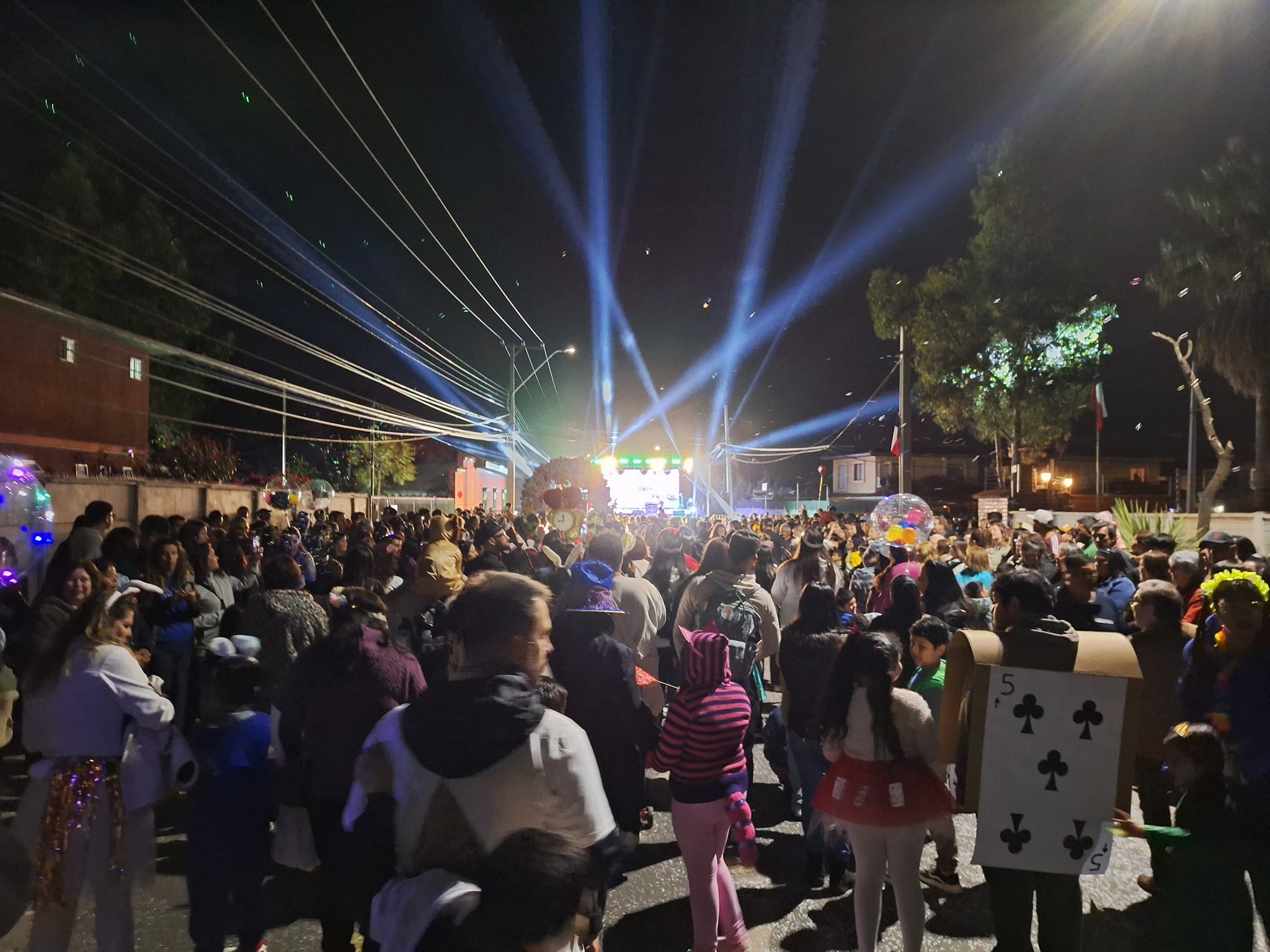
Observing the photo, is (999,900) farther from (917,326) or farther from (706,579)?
(917,326)

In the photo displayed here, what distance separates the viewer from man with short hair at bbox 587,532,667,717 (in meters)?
5.74

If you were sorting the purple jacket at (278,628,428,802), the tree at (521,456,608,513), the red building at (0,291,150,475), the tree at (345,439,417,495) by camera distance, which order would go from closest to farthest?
the purple jacket at (278,628,428,802), the tree at (521,456,608,513), the red building at (0,291,150,475), the tree at (345,439,417,495)

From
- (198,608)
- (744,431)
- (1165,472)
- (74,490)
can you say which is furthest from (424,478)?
(198,608)

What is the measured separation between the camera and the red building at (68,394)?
2161 cm

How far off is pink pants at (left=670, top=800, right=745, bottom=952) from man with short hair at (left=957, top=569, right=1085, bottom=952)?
1180 millimetres

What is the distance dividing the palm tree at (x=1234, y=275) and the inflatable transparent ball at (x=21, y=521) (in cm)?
2689

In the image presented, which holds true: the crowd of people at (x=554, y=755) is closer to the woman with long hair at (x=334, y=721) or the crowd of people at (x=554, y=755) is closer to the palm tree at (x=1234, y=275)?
the woman with long hair at (x=334, y=721)

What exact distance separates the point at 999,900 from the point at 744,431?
73029 millimetres

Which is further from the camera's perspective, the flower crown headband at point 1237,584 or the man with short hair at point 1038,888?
the flower crown headband at point 1237,584

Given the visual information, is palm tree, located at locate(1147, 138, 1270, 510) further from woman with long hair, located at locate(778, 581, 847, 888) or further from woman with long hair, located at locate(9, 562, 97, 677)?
woman with long hair, located at locate(9, 562, 97, 677)

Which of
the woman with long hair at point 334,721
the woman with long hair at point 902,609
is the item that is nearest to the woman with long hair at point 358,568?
the woman with long hair at point 334,721

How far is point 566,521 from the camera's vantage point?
47.9 feet

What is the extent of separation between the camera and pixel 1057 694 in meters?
3.32

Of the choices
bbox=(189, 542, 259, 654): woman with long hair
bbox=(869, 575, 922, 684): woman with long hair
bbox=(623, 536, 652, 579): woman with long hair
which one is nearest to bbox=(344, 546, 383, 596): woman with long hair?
bbox=(189, 542, 259, 654): woman with long hair
